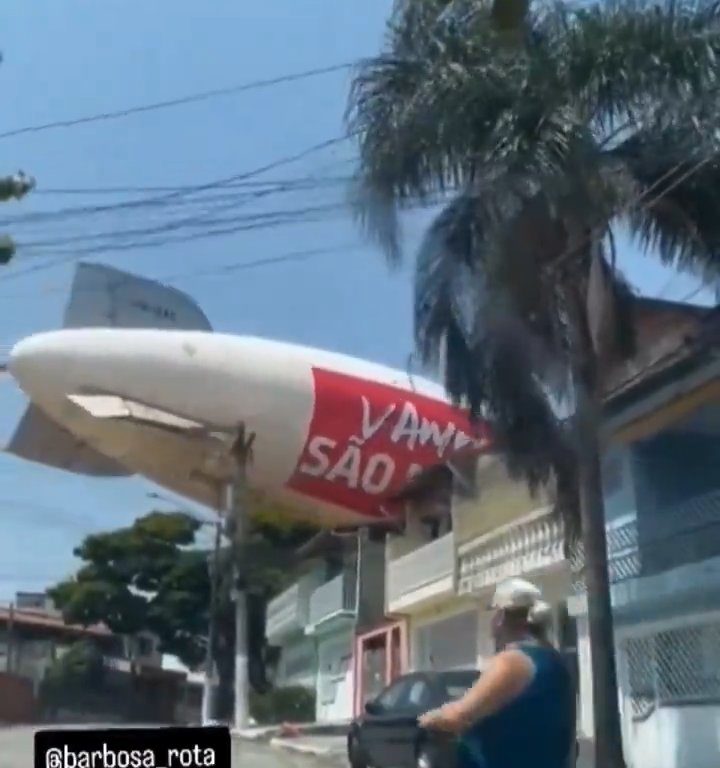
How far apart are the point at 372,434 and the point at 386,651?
6.33 meters

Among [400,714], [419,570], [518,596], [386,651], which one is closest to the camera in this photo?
[518,596]

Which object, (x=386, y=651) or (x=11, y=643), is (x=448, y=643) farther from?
(x=11, y=643)

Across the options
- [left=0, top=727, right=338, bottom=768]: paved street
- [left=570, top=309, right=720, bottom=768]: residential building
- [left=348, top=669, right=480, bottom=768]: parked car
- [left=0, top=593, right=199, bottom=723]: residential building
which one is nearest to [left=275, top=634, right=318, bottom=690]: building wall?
[left=0, top=593, right=199, bottom=723]: residential building

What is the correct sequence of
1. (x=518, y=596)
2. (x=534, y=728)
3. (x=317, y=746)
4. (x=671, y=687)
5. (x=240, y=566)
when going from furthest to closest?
(x=240, y=566)
(x=317, y=746)
(x=671, y=687)
(x=518, y=596)
(x=534, y=728)

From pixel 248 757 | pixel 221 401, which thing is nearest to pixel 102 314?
pixel 221 401

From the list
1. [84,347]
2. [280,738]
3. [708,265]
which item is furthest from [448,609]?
[708,265]

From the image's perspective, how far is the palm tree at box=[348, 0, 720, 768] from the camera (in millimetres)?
15312

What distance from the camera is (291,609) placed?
49.9 meters

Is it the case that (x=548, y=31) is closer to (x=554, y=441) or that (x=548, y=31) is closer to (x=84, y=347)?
(x=554, y=441)

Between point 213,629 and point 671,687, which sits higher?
point 213,629

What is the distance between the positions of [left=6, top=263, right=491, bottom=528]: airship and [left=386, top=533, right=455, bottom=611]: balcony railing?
4192 mm

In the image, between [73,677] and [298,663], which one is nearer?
[298,663]

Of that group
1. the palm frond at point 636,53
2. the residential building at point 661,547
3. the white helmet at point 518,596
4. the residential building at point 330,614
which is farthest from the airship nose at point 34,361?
the white helmet at point 518,596

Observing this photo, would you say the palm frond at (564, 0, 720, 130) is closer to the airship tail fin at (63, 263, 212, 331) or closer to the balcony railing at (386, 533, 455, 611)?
the balcony railing at (386, 533, 455, 611)
